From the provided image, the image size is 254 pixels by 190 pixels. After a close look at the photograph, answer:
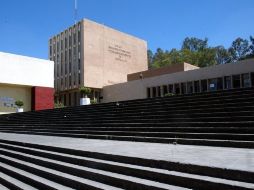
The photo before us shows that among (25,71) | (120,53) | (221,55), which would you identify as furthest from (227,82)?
(221,55)

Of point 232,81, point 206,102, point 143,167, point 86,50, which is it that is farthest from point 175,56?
point 143,167

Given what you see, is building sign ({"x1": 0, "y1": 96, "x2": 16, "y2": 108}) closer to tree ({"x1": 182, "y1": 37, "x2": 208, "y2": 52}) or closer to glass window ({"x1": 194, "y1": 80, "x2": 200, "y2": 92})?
glass window ({"x1": 194, "y1": 80, "x2": 200, "y2": 92})

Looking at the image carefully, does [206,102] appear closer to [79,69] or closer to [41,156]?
[41,156]

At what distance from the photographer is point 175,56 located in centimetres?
6072

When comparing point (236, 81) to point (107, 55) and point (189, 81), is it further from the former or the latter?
point (107, 55)

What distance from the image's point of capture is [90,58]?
4072 centimetres

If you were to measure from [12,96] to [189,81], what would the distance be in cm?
1792

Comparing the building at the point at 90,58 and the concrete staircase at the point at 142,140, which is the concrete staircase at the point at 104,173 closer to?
the concrete staircase at the point at 142,140

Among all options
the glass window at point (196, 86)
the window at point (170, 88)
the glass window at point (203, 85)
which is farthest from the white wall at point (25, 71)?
the glass window at point (203, 85)

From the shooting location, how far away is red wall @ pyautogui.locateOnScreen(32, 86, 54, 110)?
34.4m

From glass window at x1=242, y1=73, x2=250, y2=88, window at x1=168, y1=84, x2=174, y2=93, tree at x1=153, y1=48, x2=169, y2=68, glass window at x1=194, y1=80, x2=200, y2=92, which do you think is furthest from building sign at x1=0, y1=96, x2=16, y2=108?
tree at x1=153, y1=48, x2=169, y2=68

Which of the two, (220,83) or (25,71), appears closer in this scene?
(220,83)

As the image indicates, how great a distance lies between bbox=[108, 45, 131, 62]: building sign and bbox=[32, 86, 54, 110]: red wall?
11522mm

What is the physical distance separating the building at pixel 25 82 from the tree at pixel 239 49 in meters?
36.4
